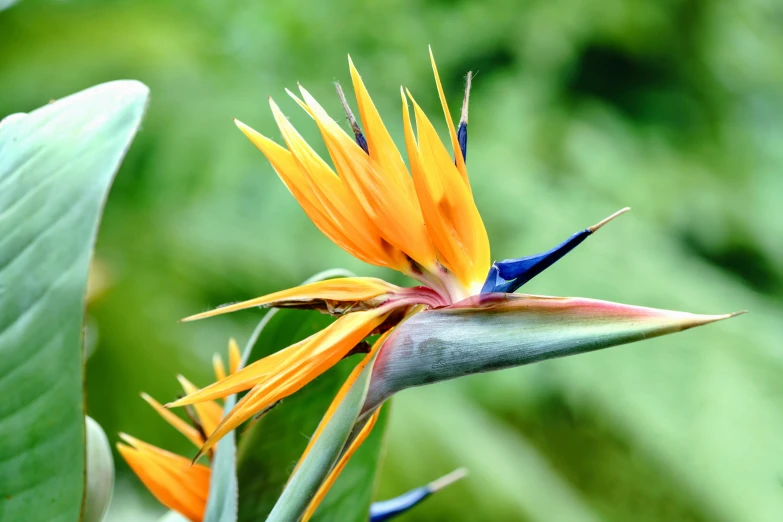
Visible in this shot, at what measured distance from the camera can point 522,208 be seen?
4.99 ft

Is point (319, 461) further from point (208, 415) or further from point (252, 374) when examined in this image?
point (208, 415)

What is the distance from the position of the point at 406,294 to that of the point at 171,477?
16cm

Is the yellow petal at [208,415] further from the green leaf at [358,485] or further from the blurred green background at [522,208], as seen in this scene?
the blurred green background at [522,208]

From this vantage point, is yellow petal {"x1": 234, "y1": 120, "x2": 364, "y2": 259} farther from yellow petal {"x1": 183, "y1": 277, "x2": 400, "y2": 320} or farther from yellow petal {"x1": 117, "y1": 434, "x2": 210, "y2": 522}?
yellow petal {"x1": 117, "y1": 434, "x2": 210, "y2": 522}

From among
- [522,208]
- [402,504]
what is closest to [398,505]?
[402,504]

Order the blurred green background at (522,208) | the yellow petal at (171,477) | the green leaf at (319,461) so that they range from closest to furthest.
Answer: the green leaf at (319,461), the yellow petal at (171,477), the blurred green background at (522,208)

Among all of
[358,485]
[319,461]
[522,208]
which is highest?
[319,461]

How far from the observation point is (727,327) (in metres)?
1.54

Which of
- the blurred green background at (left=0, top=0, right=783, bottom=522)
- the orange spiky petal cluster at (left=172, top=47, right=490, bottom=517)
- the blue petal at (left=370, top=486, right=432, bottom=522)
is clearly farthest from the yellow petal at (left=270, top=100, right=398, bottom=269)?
the blurred green background at (left=0, top=0, right=783, bottom=522)

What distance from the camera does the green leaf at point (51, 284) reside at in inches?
9.6

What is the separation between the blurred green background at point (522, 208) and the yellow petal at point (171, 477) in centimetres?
60

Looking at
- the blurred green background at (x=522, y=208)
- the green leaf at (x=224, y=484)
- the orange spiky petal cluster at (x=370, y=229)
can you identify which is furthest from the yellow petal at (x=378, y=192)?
the blurred green background at (x=522, y=208)

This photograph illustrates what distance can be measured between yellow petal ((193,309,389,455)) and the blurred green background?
0.73 metres

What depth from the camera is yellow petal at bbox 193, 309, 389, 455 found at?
0.84 ft
